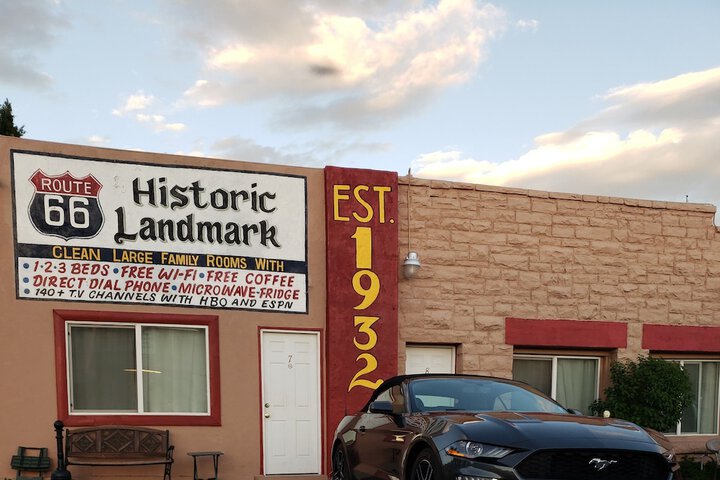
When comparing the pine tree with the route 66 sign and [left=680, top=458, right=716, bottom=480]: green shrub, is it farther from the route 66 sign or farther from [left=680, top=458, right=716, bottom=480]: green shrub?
[left=680, top=458, right=716, bottom=480]: green shrub

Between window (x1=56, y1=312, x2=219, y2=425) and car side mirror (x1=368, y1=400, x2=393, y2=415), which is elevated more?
car side mirror (x1=368, y1=400, x2=393, y2=415)

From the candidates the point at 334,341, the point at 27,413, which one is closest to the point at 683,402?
the point at 334,341

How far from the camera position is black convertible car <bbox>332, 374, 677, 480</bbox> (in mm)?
5664

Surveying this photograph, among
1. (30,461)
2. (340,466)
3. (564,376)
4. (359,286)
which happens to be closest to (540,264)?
(564,376)

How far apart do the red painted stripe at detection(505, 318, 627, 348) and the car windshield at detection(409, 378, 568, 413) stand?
17.6ft

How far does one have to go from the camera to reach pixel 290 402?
38.9ft

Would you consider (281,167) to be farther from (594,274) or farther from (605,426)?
(605,426)

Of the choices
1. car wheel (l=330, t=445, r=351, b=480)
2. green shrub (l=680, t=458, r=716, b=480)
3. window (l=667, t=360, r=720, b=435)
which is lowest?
green shrub (l=680, t=458, r=716, b=480)

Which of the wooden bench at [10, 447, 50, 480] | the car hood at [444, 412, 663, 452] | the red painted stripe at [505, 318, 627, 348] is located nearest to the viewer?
the car hood at [444, 412, 663, 452]

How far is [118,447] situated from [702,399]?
34.0 feet

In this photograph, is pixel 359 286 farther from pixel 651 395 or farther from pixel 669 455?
pixel 669 455

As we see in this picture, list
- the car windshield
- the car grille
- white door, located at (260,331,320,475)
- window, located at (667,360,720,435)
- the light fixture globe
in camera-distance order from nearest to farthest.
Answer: the car grille < the car windshield < white door, located at (260,331,320,475) < the light fixture globe < window, located at (667,360,720,435)

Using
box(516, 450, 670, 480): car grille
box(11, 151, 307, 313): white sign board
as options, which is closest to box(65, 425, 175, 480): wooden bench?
box(11, 151, 307, 313): white sign board

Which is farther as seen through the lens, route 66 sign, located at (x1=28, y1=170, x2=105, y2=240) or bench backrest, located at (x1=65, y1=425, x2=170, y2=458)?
route 66 sign, located at (x1=28, y1=170, x2=105, y2=240)
